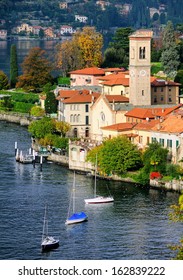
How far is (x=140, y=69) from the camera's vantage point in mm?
57812

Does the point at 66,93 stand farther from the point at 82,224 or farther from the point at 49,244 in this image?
the point at 49,244

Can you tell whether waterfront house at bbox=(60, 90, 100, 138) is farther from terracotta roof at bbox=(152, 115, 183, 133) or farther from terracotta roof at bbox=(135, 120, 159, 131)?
terracotta roof at bbox=(152, 115, 183, 133)

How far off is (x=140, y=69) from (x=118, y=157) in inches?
469

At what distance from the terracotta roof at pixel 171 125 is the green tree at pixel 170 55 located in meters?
25.9

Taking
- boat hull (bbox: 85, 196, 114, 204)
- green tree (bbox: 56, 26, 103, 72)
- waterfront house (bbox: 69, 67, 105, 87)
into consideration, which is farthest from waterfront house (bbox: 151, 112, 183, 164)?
green tree (bbox: 56, 26, 103, 72)

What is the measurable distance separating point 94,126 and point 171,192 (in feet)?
43.7

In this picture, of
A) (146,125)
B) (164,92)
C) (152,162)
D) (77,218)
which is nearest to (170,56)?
(164,92)

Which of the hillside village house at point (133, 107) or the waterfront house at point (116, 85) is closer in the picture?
the hillside village house at point (133, 107)

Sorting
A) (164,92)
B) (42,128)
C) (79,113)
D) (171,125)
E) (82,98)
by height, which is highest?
(164,92)

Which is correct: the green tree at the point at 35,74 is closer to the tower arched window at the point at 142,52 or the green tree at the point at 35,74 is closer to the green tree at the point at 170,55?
the green tree at the point at 170,55

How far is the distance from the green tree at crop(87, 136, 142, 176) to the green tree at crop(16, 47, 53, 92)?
31620 mm

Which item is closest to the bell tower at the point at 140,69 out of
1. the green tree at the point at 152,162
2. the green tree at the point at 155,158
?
the green tree at the point at 155,158

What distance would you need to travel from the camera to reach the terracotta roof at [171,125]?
47219mm

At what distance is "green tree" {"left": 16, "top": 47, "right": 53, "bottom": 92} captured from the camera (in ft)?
260
